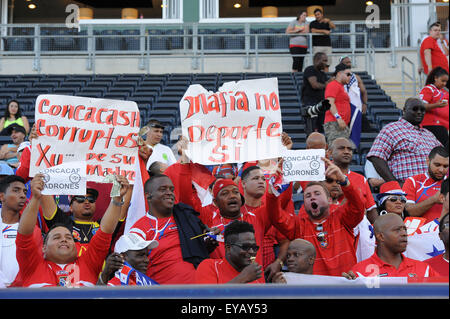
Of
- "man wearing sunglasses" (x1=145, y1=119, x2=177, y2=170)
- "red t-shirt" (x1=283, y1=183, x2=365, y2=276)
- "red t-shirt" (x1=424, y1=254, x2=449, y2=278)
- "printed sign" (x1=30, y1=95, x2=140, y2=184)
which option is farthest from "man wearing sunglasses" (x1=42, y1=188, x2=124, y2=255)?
"red t-shirt" (x1=424, y1=254, x2=449, y2=278)

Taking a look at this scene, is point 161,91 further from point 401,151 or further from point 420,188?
point 420,188

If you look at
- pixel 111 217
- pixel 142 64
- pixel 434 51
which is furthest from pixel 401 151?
pixel 142 64

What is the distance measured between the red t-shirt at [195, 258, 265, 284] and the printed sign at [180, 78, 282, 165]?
930 mm

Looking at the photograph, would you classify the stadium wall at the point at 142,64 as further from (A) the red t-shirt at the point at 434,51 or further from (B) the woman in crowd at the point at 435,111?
(B) the woman in crowd at the point at 435,111

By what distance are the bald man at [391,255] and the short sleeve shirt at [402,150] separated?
2131 millimetres

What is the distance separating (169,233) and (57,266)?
2.30 ft

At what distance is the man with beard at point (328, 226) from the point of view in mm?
4594

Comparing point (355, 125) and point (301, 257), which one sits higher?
point (355, 125)

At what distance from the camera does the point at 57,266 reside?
14.4 feet

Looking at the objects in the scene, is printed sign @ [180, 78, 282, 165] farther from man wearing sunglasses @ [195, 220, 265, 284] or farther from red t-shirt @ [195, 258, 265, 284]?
red t-shirt @ [195, 258, 265, 284]

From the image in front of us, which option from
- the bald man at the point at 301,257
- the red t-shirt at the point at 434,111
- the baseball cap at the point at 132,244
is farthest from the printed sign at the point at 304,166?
the red t-shirt at the point at 434,111
